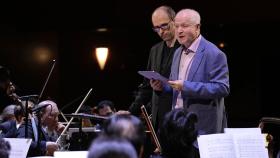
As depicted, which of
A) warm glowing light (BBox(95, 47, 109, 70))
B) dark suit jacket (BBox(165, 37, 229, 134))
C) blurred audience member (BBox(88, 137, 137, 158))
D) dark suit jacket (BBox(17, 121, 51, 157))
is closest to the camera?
blurred audience member (BBox(88, 137, 137, 158))

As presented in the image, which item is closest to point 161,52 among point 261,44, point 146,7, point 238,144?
point 238,144

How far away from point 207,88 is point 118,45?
7023 millimetres

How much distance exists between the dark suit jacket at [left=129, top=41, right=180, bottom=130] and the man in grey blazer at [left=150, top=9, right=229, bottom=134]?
0.79 ft

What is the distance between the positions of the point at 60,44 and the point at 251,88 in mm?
3535

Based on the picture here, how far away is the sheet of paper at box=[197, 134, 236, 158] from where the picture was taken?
374cm

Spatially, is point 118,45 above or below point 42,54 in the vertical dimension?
above

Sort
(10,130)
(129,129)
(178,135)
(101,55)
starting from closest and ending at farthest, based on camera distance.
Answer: (129,129)
(178,135)
(10,130)
(101,55)

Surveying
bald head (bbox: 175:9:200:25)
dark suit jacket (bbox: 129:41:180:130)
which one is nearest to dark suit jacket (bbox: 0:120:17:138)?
dark suit jacket (bbox: 129:41:180:130)

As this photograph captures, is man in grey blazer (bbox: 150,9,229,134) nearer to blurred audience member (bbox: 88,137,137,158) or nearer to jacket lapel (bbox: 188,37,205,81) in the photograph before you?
jacket lapel (bbox: 188,37,205,81)

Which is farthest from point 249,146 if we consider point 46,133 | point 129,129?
point 46,133

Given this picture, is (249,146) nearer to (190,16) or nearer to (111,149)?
(190,16)

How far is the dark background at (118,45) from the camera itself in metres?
10.1

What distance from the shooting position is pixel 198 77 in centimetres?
471

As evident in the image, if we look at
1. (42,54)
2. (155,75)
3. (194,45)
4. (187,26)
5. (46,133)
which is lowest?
(46,133)
